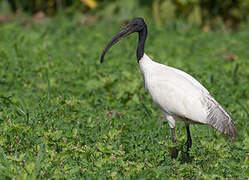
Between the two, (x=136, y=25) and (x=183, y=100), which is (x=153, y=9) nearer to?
(x=136, y=25)

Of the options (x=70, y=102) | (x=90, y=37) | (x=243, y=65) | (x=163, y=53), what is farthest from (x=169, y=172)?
(x=90, y=37)

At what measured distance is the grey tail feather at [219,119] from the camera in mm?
5016

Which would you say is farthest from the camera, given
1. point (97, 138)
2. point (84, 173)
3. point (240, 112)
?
point (240, 112)

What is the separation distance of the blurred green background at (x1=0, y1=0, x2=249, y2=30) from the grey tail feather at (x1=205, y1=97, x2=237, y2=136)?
6.70 metres

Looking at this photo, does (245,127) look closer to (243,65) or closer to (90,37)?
(243,65)

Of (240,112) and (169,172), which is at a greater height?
(169,172)

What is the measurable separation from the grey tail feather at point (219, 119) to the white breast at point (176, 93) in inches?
2.3

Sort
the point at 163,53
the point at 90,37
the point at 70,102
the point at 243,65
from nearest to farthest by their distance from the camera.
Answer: the point at 70,102 < the point at 243,65 < the point at 163,53 < the point at 90,37

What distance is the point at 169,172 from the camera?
4.45 meters

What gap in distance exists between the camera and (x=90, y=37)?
1027 centimetres

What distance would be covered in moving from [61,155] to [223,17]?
8.96 m

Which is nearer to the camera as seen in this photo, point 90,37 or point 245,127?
point 245,127

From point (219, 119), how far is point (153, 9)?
7188mm

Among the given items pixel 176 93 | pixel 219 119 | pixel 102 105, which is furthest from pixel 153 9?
pixel 219 119
